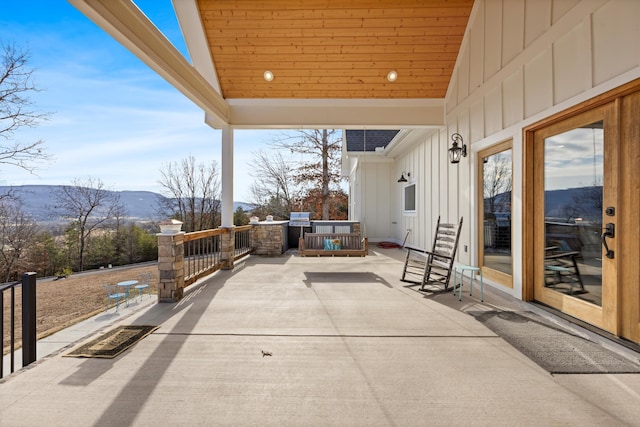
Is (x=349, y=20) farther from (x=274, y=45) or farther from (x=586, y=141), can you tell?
(x=586, y=141)

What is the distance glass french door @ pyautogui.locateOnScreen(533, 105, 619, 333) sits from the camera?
8.57 feet

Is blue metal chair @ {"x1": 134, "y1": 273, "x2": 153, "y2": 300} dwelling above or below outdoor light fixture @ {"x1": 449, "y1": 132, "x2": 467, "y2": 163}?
below

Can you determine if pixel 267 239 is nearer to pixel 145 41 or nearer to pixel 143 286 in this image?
pixel 143 286

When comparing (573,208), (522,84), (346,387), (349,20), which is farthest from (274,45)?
(346,387)

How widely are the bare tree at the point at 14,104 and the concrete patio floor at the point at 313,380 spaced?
32.6 ft

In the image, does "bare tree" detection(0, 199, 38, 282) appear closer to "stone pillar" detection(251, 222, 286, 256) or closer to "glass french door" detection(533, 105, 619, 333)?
"stone pillar" detection(251, 222, 286, 256)

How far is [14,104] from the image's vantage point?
A: 30.1 feet

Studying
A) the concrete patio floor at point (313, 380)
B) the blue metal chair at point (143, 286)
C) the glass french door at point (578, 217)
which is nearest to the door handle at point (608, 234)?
the glass french door at point (578, 217)

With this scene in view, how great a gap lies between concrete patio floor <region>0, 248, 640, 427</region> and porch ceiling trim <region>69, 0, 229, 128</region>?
2807mm

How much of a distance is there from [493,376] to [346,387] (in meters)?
1.04

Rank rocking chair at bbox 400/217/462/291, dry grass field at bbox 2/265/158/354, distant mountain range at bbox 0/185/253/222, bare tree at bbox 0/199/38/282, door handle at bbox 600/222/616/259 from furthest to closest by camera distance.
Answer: bare tree at bbox 0/199/38/282, distant mountain range at bbox 0/185/253/222, dry grass field at bbox 2/265/158/354, rocking chair at bbox 400/217/462/291, door handle at bbox 600/222/616/259

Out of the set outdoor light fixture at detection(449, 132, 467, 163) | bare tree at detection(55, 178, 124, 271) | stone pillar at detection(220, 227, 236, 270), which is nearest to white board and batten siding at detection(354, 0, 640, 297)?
outdoor light fixture at detection(449, 132, 467, 163)

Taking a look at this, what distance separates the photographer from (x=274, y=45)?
208 inches

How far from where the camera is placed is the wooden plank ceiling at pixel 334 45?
484 centimetres
